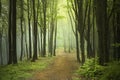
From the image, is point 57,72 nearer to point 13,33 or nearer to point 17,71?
point 17,71

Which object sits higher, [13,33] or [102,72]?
[13,33]

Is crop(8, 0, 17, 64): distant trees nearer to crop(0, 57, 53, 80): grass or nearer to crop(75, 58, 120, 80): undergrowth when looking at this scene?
crop(0, 57, 53, 80): grass

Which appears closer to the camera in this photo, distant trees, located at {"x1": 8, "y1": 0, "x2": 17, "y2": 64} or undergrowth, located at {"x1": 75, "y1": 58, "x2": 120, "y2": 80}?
undergrowth, located at {"x1": 75, "y1": 58, "x2": 120, "y2": 80}

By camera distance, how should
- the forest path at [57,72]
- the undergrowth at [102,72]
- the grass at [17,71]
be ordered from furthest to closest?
the grass at [17,71], the forest path at [57,72], the undergrowth at [102,72]

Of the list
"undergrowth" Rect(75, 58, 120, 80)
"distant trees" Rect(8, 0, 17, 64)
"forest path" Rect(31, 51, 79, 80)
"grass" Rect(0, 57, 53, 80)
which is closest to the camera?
"undergrowth" Rect(75, 58, 120, 80)

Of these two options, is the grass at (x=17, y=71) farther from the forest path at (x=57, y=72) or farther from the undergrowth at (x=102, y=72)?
the undergrowth at (x=102, y=72)

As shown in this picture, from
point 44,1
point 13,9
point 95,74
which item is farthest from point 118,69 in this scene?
point 44,1

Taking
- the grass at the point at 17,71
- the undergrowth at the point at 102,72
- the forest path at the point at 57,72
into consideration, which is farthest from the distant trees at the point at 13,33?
the undergrowth at the point at 102,72

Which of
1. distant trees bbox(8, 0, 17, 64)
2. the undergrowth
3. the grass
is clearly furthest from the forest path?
distant trees bbox(8, 0, 17, 64)

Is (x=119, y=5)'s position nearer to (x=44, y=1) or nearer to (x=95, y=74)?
(x=95, y=74)

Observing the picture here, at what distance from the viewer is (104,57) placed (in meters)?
12.3

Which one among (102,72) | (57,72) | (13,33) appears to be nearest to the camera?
(102,72)

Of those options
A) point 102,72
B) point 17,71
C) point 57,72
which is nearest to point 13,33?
point 17,71

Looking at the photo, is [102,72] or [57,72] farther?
[57,72]
